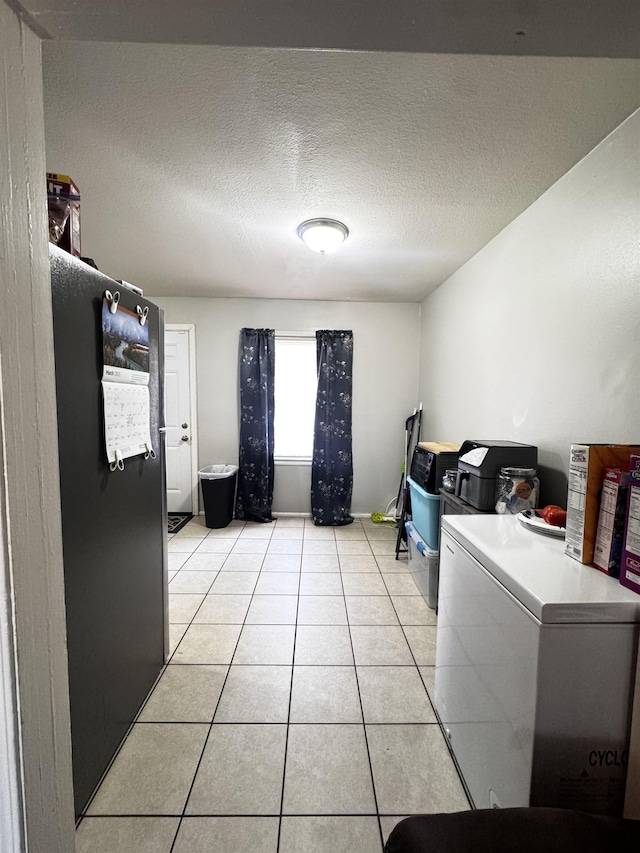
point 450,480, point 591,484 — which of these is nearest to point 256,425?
point 450,480

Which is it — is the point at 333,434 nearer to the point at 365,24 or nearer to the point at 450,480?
the point at 450,480

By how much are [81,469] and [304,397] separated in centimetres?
289

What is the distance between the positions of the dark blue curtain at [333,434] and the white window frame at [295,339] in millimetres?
111

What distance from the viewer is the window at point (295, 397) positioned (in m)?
3.80

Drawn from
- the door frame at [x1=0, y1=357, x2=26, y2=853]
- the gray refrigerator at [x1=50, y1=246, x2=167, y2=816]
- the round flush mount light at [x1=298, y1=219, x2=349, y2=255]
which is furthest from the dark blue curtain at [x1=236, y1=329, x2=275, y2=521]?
the door frame at [x1=0, y1=357, x2=26, y2=853]

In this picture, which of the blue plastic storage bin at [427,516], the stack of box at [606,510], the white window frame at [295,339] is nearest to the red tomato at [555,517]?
the stack of box at [606,510]

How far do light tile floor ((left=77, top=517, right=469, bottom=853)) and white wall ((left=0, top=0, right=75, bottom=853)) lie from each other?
2.06 ft

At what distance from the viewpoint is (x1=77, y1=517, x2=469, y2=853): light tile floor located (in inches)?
42.7

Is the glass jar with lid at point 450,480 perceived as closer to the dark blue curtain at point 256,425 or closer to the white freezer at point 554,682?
the white freezer at point 554,682

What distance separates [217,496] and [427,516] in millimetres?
2140

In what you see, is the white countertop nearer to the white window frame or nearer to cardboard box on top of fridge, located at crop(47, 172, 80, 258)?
cardboard box on top of fridge, located at crop(47, 172, 80, 258)

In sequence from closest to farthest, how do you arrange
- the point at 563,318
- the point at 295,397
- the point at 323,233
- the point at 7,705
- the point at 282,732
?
1. the point at 7,705
2. the point at 282,732
3. the point at 563,318
4. the point at 323,233
5. the point at 295,397

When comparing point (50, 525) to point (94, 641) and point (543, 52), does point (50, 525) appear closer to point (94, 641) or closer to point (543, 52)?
point (94, 641)

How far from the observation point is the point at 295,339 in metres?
3.77
